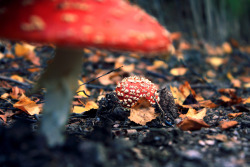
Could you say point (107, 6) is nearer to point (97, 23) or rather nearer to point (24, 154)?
point (97, 23)

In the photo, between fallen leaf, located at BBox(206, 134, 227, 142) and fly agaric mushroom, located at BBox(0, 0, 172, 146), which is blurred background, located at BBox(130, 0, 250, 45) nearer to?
fallen leaf, located at BBox(206, 134, 227, 142)

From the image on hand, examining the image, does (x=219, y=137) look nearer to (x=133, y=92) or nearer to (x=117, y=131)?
(x=117, y=131)

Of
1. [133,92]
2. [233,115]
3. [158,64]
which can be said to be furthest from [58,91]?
[158,64]

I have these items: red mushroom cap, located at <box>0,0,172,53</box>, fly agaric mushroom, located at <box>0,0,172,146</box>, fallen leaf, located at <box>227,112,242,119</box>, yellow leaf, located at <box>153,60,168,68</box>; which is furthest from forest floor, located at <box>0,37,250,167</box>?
red mushroom cap, located at <box>0,0,172,53</box>

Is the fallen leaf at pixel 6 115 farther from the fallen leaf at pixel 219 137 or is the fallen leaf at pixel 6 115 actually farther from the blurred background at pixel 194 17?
the blurred background at pixel 194 17

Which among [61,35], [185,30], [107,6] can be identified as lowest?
[61,35]

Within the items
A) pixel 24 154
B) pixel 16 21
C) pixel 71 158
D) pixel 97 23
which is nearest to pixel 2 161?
pixel 24 154
